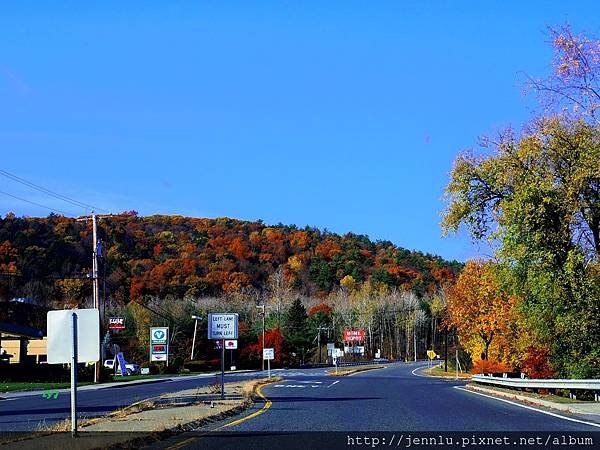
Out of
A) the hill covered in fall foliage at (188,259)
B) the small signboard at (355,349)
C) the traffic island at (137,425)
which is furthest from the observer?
the small signboard at (355,349)

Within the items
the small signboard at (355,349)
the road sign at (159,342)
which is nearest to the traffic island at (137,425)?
the road sign at (159,342)

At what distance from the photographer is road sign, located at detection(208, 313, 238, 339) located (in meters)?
25.6

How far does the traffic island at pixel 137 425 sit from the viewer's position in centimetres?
1353

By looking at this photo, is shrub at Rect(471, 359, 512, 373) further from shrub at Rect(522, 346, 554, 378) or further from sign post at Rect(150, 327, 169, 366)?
sign post at Rect(150, 327, 169, 366)

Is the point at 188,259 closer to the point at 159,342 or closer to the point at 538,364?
the point at 159,342

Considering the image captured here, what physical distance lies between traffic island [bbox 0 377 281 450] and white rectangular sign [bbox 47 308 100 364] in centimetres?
151

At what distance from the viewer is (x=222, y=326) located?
2577 centimetres

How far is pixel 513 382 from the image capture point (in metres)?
34.1

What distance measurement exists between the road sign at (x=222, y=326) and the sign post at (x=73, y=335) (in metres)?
12.0

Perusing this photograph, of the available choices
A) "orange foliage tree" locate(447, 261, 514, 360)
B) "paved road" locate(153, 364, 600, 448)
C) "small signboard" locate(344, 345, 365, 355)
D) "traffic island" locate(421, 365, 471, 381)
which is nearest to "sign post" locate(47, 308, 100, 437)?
"paved road" locate(153, 364, 600, 448)

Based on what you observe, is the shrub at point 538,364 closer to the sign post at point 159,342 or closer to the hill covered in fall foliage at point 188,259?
the hill covered in fall foliage at point 188,259

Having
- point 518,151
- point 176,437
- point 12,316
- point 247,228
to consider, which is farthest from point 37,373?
point 247,228

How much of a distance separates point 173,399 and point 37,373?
37.3 m

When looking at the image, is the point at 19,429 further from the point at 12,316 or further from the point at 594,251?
the point at 12,316
